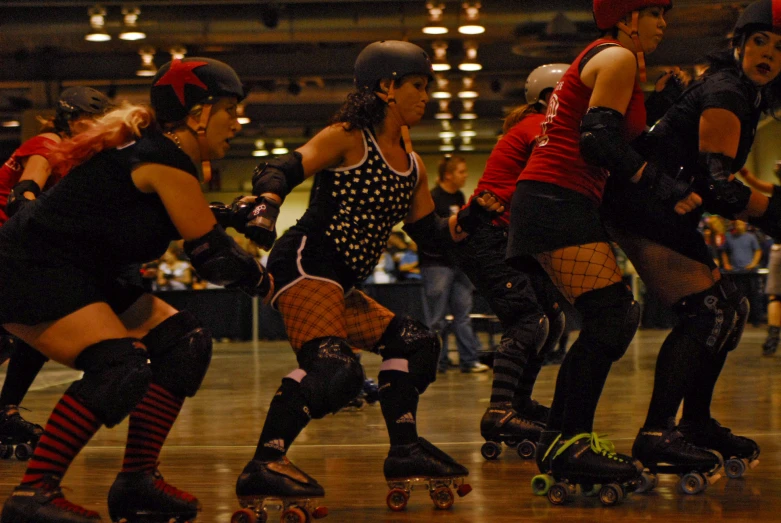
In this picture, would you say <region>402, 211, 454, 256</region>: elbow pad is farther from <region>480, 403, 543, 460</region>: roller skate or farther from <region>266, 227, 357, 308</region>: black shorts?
<region>480, 403, 543, 460</region>: roller skate

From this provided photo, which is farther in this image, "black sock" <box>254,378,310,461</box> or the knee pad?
the knee pad

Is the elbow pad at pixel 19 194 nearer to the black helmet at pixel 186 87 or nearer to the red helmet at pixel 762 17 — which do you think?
the black helmet at pixel 186 87

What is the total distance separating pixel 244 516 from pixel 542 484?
847mm

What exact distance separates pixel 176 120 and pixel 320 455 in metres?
1.66

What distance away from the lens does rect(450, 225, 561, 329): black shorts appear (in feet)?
12.6

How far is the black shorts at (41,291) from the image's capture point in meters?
2.34

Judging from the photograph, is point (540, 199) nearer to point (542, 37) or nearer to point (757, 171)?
point (542, 37)

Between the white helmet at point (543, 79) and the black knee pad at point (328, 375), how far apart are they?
1.58 metres

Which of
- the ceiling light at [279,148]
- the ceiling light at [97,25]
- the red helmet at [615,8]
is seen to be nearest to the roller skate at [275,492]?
the red helmet at [615,8]

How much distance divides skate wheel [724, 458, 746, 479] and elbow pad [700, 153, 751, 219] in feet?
2.49

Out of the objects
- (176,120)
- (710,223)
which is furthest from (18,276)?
(710,223)

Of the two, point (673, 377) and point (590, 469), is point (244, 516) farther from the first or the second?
point (673, 377)

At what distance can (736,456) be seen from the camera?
310cm

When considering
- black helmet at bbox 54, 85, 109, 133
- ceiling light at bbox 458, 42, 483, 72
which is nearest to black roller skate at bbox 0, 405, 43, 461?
black helmet at bbox 54, 85, 109, 133
